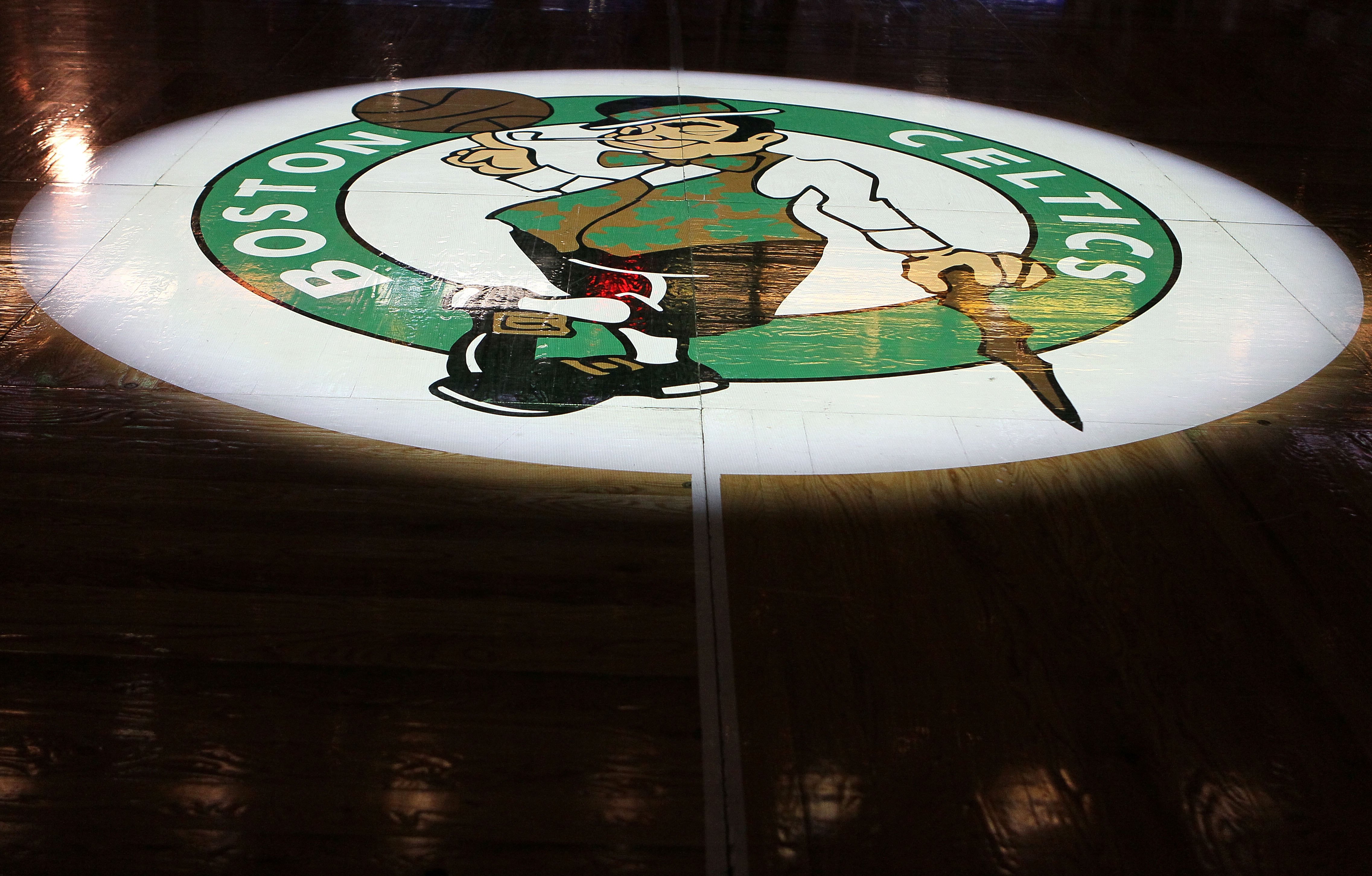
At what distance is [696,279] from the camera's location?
3.06m

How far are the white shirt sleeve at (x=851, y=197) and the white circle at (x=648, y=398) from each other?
0.15 m

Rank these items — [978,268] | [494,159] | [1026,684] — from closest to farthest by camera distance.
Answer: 1. [1026,684]
2. [978,268]
3. [494,159]

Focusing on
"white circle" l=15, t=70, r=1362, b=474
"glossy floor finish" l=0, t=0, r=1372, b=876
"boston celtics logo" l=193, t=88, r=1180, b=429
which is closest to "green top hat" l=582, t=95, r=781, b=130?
"boston celtics logo" l=193, t=88, r=1180, b=429

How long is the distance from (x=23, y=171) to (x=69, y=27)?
2538 mm

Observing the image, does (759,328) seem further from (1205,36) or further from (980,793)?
(1205,36)

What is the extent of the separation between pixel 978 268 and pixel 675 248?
0.90m

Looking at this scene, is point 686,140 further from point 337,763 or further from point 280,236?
point 337,763

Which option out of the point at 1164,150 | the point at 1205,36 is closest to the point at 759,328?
the point at 1164,150

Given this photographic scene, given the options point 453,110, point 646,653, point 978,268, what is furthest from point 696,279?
point 453,110

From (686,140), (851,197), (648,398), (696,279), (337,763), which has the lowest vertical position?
(337,763)

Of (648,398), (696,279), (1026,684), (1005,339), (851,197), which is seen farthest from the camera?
(851,197)

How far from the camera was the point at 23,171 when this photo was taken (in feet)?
12.0

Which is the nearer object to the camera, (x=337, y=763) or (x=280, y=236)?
(x=337, y=763)

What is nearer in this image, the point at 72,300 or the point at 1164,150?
the point at 72,300
